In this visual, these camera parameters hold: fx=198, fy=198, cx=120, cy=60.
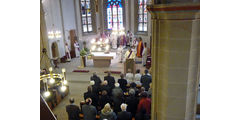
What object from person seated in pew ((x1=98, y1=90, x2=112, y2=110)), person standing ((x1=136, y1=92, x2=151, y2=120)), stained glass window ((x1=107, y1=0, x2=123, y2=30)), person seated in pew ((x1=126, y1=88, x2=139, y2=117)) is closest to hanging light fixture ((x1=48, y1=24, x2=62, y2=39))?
stained glass window ((x1=107, y1=0, x2=123, y2=30))

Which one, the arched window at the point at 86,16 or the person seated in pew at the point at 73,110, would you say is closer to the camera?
the person seated in pew at the point at 73,110

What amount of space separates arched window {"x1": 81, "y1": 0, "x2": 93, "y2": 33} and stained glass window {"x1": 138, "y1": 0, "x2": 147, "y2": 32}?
15.7 feet

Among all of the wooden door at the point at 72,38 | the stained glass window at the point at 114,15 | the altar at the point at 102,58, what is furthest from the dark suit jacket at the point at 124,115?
the stained glass window at the point at 114,15

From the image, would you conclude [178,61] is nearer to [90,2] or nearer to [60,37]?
[60,37]

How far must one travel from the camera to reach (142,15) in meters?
18.8

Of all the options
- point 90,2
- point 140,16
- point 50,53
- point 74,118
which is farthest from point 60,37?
point 74,118

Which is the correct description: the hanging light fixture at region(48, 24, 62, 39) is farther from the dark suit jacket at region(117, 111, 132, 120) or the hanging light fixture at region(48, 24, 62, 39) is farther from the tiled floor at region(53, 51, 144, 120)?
the dark suit jacket at region(117, 111, 132, 120)

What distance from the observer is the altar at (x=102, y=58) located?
1352cm

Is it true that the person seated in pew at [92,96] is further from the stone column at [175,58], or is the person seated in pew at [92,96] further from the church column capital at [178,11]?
the church column capital at [178,11]

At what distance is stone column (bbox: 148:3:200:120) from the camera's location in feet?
11.5

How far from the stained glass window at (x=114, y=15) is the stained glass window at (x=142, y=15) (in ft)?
7.25

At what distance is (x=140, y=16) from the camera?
1898 centimetres

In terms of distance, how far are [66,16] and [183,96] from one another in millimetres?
14199

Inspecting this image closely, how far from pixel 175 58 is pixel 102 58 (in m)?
10.1
